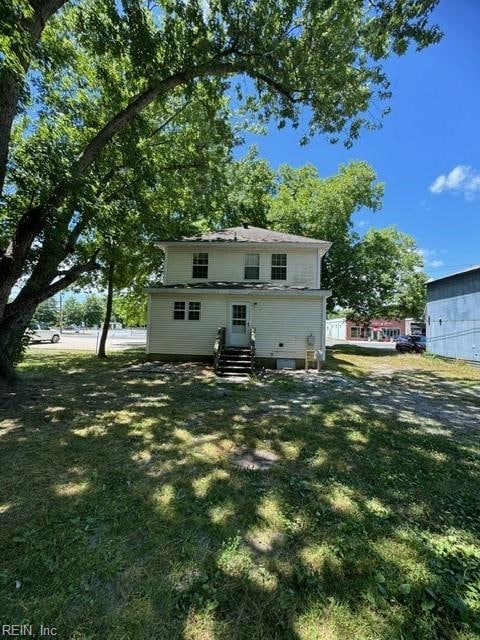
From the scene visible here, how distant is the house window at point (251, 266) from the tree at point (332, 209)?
8051 millimetres

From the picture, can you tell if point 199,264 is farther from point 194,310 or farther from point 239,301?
point 239,301

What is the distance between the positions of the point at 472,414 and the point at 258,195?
18.5 m

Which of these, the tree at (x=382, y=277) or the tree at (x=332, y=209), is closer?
the tree at (x=332, y=209)

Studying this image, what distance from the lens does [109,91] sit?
950cm

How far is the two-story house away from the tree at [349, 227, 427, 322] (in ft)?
35.4

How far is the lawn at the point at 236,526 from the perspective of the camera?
79.4 inches

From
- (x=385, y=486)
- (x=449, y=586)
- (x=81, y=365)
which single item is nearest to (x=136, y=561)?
(x=449, y=586)

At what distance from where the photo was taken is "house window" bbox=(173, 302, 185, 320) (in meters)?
13.3

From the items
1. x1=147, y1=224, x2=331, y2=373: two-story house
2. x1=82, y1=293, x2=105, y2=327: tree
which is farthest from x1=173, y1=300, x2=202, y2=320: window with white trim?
x1=82, y1=293, x2=105, y2=327: tree

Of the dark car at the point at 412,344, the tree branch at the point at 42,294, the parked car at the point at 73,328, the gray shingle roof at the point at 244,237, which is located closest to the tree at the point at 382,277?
the dark car at the point at 412,344

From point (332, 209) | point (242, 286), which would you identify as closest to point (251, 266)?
point (242, 286)

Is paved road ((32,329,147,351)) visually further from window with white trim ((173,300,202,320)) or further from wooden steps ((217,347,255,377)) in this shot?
wooden steps ((217,347,255,377))

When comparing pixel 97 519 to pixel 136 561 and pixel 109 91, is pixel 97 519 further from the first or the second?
pixel 109 91

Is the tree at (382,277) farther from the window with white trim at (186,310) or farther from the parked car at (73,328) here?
the parked car at (73,328)
